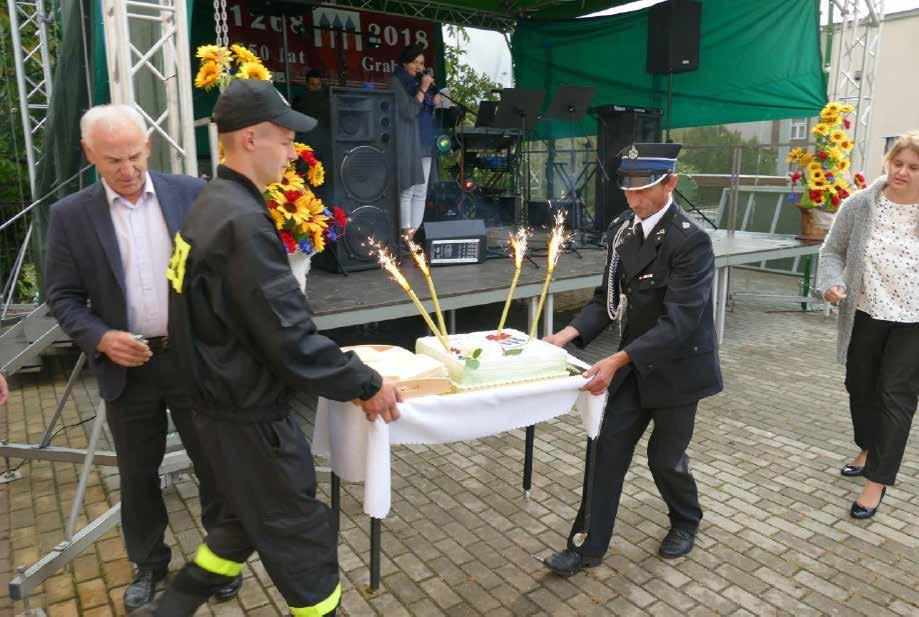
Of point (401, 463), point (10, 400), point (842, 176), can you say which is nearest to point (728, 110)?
point (842, 176)

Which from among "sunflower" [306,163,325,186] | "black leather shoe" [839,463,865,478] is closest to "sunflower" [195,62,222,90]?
"sunflower" [306,163,325,186]

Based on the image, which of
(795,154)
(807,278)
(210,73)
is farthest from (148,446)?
(807,278)

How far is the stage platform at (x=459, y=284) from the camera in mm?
4453

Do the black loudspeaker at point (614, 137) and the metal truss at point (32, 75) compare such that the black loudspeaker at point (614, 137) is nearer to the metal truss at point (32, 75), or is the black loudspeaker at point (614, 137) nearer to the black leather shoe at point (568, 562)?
the black leather shoe at point (568, 562)

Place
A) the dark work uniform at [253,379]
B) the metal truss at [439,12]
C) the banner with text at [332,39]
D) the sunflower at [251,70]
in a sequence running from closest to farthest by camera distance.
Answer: the dark work uniform at [253,379] < the sunflower at [251,70] < the banner with text at [332,39] < the metal truss at [439,12]

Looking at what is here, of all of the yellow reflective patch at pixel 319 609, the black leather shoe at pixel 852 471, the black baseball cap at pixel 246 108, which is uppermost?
the black baseball cap at pixel 246 108

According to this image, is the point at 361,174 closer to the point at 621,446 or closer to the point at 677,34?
the point at 621,446

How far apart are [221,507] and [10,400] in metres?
3.63

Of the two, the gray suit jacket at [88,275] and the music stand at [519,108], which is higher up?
the music stand at [519,108]

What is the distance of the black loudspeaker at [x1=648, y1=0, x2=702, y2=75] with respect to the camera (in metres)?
8.14

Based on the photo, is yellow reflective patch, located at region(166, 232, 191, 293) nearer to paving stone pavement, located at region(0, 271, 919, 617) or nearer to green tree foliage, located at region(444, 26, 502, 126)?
paving stone pavement, located at region(0, 271, 919, 617)

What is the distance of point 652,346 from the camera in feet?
8.06

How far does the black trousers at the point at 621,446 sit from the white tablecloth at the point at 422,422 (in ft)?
0.57

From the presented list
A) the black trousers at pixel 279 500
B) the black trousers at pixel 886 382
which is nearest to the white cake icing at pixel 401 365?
the black trousers at pixel 279 500
